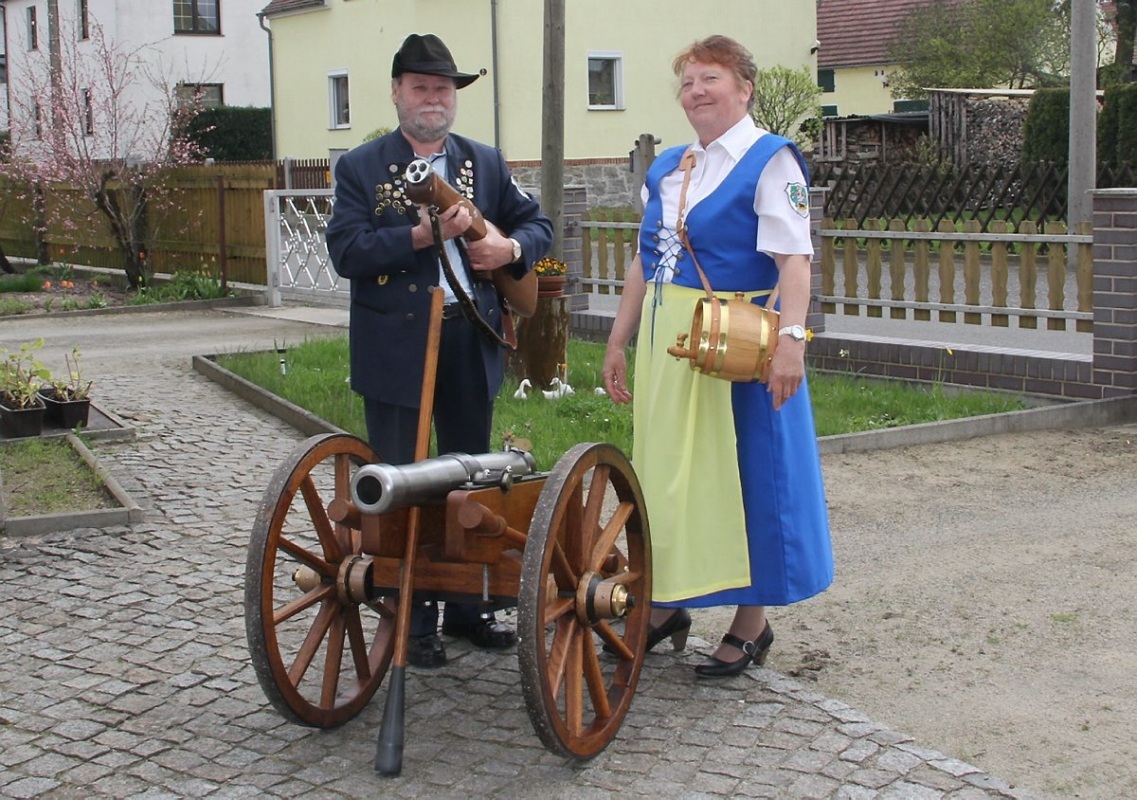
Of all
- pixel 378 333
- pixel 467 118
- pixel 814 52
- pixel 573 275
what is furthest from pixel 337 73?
pixel 378 333

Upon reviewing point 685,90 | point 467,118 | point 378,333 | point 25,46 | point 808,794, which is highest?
point 25,46

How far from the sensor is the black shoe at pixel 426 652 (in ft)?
16.1

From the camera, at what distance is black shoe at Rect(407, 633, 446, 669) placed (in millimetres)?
4895

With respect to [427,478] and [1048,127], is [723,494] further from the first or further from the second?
[1048,127]

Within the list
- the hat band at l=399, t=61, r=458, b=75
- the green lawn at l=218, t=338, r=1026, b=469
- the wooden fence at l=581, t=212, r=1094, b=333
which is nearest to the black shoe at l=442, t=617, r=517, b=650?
the hat band at l=399, t=61, r=458, b=75

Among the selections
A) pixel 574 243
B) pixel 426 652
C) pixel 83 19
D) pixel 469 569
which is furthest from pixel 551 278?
pixel 83 19

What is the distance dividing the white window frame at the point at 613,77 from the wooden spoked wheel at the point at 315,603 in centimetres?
2551

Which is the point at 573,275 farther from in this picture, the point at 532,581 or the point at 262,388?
the point at 532,581

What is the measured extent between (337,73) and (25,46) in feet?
57.1

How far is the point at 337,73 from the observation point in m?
32.7

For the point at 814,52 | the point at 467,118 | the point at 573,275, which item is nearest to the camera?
the point at 573,275

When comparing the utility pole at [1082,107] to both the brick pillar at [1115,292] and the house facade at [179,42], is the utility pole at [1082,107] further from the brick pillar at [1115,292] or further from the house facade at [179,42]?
the house facade at [179,42]

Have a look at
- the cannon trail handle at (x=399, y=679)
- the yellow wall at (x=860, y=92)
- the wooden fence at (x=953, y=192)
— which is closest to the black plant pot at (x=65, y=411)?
the cannon trail handle at (x=399, y=679)

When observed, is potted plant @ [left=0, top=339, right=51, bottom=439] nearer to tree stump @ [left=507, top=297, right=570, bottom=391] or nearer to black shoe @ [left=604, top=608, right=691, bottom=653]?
tree stump @ [left=507, top=297, right=570, bottom=391]
